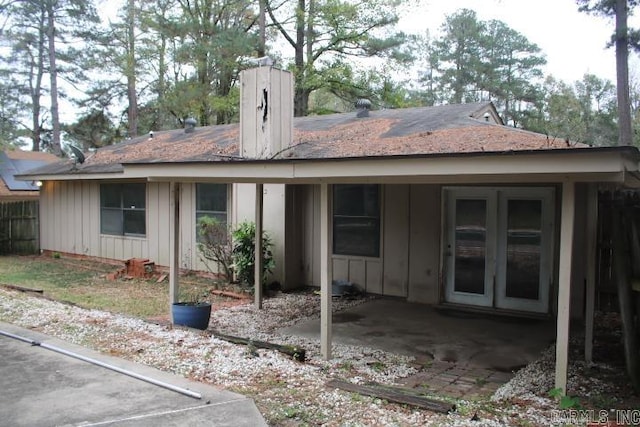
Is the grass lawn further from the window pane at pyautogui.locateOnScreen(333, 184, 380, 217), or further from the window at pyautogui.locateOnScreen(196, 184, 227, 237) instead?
the window pane at pyautogui.locateOnScreen(333, 184, 380, 217)

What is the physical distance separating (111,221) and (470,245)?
8623 mm

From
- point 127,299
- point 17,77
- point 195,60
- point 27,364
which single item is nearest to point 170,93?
point 195,60

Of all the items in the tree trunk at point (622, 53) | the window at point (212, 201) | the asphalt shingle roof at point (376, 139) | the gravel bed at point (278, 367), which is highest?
the tree trunk at point (622, 53)

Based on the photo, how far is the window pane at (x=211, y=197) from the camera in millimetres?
10250

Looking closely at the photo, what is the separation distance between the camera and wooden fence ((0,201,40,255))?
560 inches

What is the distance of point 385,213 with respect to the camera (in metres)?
8.58

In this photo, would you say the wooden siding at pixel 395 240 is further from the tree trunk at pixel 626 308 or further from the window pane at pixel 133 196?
the window pane at pixel 133 196

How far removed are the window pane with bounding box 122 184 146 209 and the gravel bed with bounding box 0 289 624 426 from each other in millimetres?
4257

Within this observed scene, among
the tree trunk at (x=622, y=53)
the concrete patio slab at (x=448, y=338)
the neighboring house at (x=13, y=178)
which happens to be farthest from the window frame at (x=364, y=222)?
the neighboring house at (x=13, y=178)

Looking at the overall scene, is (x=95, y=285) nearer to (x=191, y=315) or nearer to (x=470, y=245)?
(x=191, y=315)

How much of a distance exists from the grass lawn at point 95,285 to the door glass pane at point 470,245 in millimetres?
4039

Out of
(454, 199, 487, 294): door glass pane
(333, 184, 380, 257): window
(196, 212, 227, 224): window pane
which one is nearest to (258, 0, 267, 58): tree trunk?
(196, 212, 227, 224): window pane

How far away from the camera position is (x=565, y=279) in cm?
410

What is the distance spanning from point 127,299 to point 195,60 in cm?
1293
